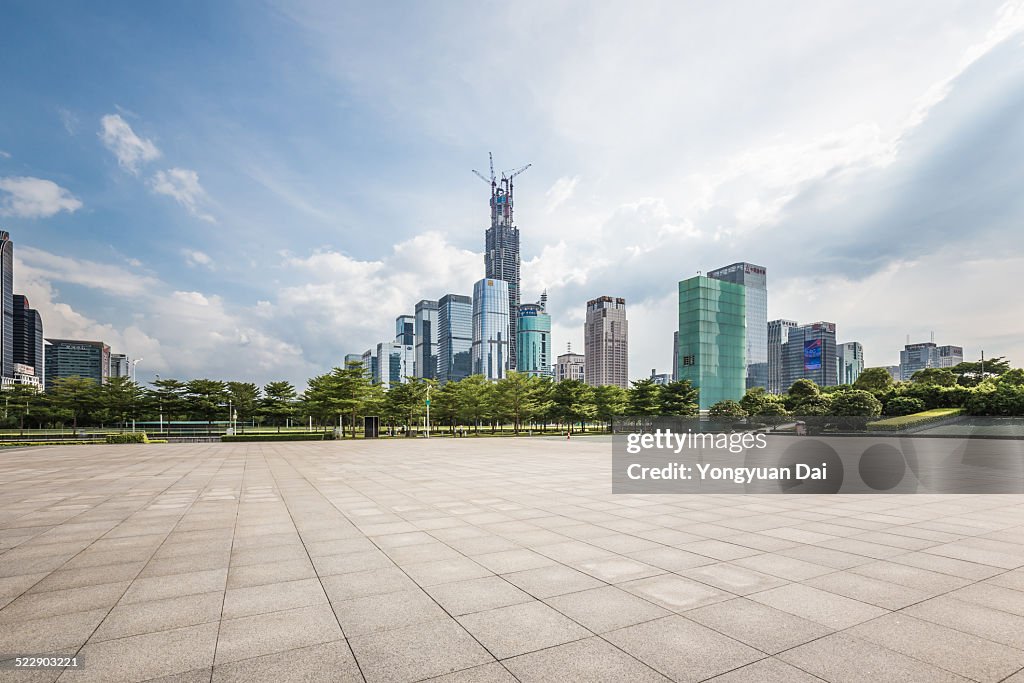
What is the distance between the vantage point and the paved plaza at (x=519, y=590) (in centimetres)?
402

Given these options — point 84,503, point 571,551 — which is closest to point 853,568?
point 571,551

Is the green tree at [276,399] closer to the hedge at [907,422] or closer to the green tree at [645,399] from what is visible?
the green tree at [645,399]

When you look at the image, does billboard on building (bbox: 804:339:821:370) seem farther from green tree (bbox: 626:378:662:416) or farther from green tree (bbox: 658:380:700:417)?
green tree (bbox: 626:378:662:416)

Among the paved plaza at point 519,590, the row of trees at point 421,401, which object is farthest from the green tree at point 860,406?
the paved plaza at point 519,590

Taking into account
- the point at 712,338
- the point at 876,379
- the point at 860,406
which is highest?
the point at 712,338

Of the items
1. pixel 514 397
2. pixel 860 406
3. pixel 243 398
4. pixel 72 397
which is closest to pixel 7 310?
pixel 72 397

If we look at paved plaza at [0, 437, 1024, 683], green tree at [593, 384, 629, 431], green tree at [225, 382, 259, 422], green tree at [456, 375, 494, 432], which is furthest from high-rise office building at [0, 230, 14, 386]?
paved plaza at [0, 437, 1024, 683]

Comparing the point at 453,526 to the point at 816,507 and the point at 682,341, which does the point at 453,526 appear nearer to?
the point at 816,507

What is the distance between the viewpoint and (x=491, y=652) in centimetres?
417

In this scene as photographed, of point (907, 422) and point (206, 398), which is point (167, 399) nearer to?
point (206, 398)

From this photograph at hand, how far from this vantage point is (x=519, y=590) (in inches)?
223

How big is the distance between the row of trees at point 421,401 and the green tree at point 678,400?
0.35 ft

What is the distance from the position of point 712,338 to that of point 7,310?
231 meters

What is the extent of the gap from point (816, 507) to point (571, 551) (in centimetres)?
653
